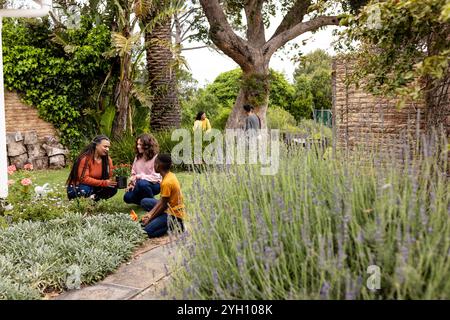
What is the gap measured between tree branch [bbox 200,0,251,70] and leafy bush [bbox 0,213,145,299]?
31.3 feet

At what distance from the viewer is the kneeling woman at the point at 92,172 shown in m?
6.42

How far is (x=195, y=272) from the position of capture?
281 cm

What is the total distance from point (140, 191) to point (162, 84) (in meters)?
7.91

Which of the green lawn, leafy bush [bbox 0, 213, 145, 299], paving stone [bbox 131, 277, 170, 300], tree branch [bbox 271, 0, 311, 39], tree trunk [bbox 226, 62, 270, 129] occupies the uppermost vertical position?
tree branch [bbox 271, 0, 311, 39]

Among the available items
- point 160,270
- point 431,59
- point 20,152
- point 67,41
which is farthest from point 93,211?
point 67,41

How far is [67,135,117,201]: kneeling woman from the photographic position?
21.1 ft

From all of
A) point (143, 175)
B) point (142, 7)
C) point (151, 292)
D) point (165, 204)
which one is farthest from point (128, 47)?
point (151, 292)

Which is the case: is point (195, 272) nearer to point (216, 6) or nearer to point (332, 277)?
point (332, 277)

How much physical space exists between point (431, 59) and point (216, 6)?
11262mm

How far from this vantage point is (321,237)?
7.70 feet

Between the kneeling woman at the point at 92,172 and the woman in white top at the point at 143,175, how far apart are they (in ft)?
0.95

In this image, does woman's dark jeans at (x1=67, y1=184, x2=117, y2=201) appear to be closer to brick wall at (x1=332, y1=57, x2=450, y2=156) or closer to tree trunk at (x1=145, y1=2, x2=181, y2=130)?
brick wall at (x1=332, y1=57, x2=450, y2=156)

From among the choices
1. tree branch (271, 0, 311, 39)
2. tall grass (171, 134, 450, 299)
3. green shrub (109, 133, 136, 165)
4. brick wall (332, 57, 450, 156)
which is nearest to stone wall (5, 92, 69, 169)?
green shrub (109, 133, 136, 165)

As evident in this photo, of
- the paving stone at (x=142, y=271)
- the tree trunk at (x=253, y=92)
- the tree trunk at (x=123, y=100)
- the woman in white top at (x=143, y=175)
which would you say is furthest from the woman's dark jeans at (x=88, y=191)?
the tree trunk at (x=253, y=92)
